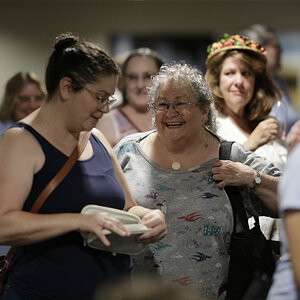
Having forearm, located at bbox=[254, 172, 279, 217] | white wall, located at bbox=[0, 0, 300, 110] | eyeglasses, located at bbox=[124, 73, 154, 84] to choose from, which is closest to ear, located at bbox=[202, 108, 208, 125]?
forearm, located at bbox=[254, 172, 279, 217]

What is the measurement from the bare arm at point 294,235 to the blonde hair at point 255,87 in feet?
6.48

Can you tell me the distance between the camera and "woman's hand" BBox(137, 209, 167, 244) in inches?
85.0

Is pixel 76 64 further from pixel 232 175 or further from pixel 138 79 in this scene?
pixel 138 79

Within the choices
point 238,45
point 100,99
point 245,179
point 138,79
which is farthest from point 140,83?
point 100,99

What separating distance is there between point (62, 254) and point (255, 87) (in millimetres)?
1878

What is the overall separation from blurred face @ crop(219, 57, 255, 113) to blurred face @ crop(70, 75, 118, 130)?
1415mm

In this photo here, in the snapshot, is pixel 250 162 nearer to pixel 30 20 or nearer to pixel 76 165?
pixel 76 165

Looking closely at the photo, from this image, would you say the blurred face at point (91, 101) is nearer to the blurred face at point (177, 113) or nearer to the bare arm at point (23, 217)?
the bare arm at point (23, 217)

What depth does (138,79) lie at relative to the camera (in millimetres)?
4141

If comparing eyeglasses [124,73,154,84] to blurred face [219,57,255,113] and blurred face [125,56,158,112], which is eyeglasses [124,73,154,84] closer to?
blurred face [125,56,158,112]

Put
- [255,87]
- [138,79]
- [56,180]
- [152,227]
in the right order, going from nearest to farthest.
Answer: [56,180] < [152,227] < [255,87] < [138,79]

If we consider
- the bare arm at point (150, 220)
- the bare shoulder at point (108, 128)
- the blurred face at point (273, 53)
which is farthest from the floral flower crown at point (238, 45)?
the blurred face at point (273, 53)

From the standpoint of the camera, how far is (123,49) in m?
7.16

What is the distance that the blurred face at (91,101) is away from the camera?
2.09m
